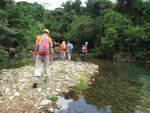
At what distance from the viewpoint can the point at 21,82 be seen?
21.5 ft

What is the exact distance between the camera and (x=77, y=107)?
206 inches

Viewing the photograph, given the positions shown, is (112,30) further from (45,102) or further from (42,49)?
(45,102)

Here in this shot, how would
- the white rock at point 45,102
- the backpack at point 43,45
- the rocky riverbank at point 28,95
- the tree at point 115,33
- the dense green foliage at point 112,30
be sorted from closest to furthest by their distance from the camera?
1. the rocky riverbank at point 28,95
2. the white rock at point 45,102
3. the backpack at point 43,45
4. the dense green foliage at point 112,30
5. the tree at point 115,33

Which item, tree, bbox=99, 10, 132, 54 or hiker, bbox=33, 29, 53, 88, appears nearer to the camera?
hiker, bbox=33, 29, 53, 88

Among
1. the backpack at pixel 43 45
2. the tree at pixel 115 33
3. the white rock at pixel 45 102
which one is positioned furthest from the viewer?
the tree at pixel 115 33

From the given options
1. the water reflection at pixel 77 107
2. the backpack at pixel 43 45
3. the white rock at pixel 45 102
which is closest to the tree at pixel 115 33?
the backpack at pixel 43 45

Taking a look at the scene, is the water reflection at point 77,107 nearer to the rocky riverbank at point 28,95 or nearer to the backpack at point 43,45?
the rocky riverbank at point 28,95

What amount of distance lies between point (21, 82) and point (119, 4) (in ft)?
107

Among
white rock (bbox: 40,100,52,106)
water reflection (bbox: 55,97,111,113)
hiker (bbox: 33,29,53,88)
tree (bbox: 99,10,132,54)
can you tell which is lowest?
water reflection (bbox: 55,97,111,113)

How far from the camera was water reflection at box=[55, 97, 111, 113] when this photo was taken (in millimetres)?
4969

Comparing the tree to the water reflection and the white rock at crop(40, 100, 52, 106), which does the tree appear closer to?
the water reflection

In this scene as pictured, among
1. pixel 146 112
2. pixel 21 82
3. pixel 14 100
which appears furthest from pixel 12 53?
pixel 146 112

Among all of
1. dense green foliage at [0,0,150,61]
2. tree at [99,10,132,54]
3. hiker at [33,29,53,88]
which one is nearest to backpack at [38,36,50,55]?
hiker at [33,29,53,88]

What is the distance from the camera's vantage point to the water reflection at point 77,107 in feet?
16.3
